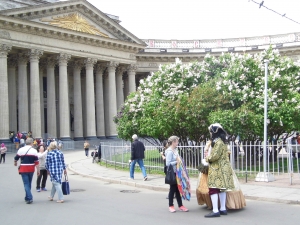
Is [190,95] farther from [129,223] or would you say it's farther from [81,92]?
[81,92]

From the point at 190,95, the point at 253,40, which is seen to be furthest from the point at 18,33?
the point at 253,40

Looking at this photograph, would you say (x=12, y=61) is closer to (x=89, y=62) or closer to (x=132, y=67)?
(x=89, y=62)

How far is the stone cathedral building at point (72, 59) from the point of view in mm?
35875

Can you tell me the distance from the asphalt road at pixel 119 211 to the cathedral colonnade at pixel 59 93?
23543 mm

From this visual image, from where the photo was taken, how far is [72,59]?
137 ft

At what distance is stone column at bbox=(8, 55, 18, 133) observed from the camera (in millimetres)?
Answer: 38625

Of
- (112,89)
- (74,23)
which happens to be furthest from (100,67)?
(74,23)

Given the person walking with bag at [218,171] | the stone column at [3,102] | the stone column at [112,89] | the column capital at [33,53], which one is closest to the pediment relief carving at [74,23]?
the column capital at [33,53]

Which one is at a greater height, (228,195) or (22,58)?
(22,58)

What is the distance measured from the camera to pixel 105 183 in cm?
1605

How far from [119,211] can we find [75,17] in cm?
3372

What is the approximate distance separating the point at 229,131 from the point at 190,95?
2.73 m

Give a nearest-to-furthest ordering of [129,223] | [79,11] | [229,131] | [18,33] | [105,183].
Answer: [129,223]
[105,183]
[229,131]
[18,33]
[79,11]

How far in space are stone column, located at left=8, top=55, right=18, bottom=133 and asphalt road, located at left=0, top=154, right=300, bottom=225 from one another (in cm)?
2671
